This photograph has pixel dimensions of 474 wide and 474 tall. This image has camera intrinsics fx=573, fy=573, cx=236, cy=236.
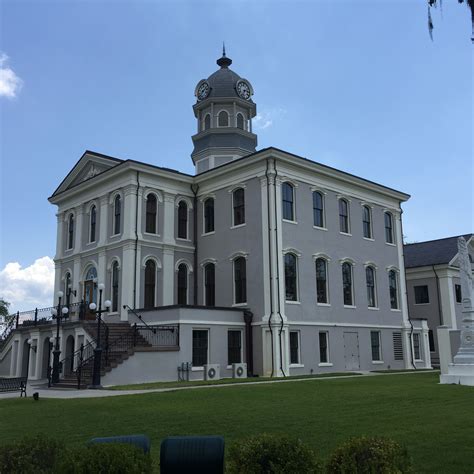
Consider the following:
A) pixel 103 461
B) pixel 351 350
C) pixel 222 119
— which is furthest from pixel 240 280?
pixel 103 461

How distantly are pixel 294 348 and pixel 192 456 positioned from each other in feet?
76.5

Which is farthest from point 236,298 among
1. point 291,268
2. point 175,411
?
point 175,411

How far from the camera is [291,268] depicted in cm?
2875

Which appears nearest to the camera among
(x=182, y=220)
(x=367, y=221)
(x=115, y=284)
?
(x=115, y=284)

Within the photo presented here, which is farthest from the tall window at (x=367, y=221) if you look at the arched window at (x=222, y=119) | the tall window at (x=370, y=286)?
the arched window at (x=222, y=119)

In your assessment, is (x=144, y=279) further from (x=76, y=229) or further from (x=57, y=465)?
(x=57, y=465)

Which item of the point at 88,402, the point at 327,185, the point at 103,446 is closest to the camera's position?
the point at 103,446

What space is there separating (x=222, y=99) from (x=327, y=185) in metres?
10.4

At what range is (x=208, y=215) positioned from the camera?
32.2 m

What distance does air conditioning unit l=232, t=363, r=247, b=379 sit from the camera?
2592cm

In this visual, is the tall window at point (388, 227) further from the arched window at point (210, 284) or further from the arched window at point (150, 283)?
the arched window at point (150, 283)

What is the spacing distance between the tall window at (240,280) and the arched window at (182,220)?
409 centimetres

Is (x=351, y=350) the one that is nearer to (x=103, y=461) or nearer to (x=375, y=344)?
(x=375, y=344)

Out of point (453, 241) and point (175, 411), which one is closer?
point (175, 411)
